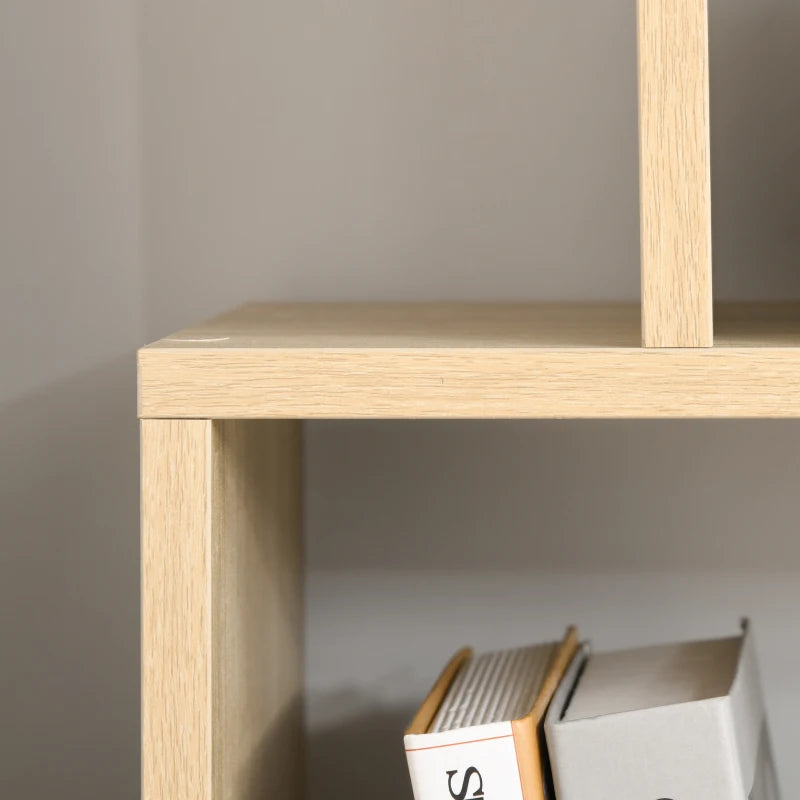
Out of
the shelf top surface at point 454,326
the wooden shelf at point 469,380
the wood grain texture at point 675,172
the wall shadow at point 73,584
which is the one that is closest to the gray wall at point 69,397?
the wall shadow at point 73,584

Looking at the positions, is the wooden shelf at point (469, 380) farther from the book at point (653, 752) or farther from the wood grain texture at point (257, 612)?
the book at point (653, 752)

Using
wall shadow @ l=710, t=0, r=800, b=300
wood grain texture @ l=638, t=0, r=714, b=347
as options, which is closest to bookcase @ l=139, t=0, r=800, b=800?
wood grain texture @ l=638, t=0, r=714, b=347

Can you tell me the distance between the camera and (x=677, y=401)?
0.56 metres

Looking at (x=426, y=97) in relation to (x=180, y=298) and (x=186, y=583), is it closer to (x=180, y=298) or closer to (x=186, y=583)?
(x=180, y=298)

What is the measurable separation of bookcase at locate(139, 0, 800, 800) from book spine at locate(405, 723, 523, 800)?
0.11 metres

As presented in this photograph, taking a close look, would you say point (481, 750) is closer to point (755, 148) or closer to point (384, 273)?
point (384, 273)

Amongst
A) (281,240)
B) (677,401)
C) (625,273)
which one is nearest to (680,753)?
(677,401)

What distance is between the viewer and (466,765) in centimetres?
65

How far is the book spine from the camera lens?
0.65m

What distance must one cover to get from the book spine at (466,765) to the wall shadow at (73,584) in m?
0.44

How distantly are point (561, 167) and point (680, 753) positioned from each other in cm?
52

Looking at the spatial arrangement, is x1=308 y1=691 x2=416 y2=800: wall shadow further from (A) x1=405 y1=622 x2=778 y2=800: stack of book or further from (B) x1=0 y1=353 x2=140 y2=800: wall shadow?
(A) x1=405 y1=622 x2=778 y2=800: stack of book

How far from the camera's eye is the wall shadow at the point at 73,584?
1.01 meters

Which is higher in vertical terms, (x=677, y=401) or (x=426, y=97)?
(x=426, y=97)
